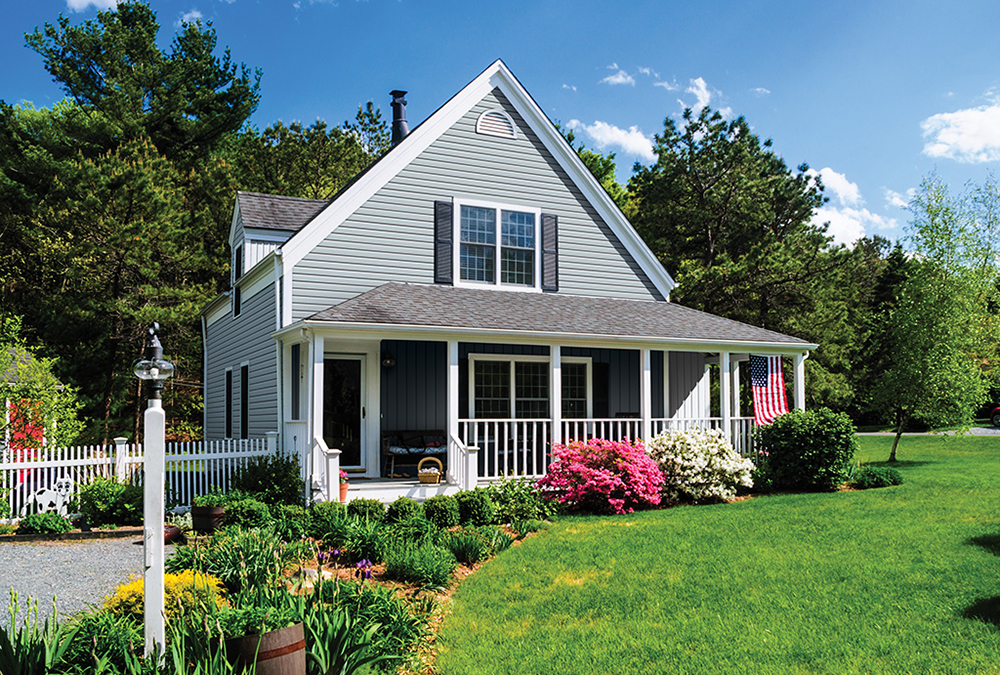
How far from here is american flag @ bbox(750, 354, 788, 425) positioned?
1448 cm

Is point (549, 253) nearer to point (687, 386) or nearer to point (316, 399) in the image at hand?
point (687, 386)

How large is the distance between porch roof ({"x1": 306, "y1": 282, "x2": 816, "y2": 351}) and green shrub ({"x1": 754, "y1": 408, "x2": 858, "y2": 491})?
6.28 ft

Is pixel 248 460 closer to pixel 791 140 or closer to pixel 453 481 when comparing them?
pixel 453 481

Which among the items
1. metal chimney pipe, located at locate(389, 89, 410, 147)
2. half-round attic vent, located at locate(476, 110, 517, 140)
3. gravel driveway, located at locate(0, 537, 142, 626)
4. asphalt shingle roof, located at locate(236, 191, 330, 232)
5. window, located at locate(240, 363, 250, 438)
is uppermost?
metal chimney pipe, located at locate(389, 89, 410, 147)

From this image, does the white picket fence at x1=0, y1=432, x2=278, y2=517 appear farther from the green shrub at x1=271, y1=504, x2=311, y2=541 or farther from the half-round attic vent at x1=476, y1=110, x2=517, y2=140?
the half-round attic vent at x1=476, y1=110, x2=517, y2=140

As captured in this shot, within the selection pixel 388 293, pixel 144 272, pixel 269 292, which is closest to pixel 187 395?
pixel 144 272

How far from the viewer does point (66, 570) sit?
26.9 ft

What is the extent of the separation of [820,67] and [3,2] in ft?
91.7

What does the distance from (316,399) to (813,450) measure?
850cm

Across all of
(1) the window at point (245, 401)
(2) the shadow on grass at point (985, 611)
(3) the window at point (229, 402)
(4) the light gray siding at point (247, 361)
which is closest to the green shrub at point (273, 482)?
(4) the light gray siding at point (247, 361)

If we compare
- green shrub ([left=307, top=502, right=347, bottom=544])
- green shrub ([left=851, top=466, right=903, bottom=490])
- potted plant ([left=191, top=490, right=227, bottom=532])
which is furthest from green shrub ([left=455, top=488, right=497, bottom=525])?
green shrub ([left=851, top=466, right=903, bottom=490])

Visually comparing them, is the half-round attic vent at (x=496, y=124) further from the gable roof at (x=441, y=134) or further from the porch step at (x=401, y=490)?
the porch step at (x=401, y=490)

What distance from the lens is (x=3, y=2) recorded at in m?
26.8

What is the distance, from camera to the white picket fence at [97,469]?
11562 millimetres
